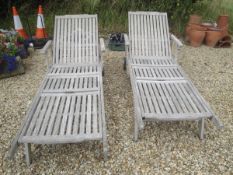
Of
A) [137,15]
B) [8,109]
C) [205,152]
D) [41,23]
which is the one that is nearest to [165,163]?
[205,152]

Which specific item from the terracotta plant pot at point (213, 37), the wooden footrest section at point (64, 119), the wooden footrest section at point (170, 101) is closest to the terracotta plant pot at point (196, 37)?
the terracotta plant pot at point (213, 37)

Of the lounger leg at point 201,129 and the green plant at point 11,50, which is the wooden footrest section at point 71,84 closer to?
the green plant at point 11,50

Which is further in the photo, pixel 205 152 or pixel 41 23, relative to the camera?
pixel 41 23

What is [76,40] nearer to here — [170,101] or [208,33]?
[170,101]

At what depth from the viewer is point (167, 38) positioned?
4.45 metres

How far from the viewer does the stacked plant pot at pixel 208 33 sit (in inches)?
229

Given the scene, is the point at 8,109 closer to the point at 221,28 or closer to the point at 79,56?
the point at 79,56

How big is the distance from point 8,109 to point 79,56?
129cm

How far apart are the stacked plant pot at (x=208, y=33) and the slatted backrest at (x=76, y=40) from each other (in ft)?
7.99

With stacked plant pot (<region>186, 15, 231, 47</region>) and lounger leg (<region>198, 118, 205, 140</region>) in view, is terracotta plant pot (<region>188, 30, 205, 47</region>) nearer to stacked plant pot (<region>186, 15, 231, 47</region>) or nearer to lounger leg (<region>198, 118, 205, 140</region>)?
stacked plant pot (<region>186, 15, 231, 47</region>)

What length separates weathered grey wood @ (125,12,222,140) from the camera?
9.59 ft

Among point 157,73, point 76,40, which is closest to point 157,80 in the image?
point 157,73

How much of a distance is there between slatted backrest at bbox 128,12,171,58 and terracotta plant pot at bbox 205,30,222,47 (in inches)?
67.5

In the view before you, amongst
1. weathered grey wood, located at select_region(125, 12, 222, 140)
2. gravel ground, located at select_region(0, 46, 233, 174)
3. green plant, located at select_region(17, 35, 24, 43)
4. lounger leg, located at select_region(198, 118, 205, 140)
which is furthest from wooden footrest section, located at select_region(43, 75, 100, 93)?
green plant, located at select_region(17, 35, 24, 43)
